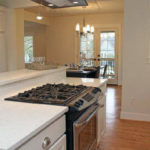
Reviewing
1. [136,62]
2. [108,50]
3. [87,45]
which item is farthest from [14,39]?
[108,50]

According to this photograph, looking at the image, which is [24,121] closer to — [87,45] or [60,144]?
[60,144]

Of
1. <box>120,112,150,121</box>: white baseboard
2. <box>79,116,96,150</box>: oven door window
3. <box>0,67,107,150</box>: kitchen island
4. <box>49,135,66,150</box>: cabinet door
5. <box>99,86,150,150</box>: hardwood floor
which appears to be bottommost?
<box>99,86,150,150</box>: hardwood floor

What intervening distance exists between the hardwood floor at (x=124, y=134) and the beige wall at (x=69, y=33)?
159 inches

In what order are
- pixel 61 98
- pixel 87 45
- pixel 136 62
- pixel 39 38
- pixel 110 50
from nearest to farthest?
pixel 61 98, pixel 136 62, pixel 110 50, pixel 87 45, pixel 39 38

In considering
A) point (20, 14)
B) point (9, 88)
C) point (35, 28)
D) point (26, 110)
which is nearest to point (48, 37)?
point (35, 28)

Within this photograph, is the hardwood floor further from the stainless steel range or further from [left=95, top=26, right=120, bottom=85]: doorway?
[left=95, top=26, right=120, bottom=85]: doorway

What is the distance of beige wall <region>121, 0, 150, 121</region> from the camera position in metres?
3.65

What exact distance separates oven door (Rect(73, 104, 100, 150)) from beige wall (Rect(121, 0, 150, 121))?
5.63ft

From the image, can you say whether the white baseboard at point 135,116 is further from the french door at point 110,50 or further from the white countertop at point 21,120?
the french door at point 110,50

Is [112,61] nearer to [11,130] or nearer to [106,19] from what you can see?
[106,19]

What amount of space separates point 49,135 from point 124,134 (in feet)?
6.92

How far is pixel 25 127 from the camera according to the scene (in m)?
1.17

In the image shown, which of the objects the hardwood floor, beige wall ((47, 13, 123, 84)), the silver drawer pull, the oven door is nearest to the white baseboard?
the hardwood floor

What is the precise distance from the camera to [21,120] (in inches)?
50.4
